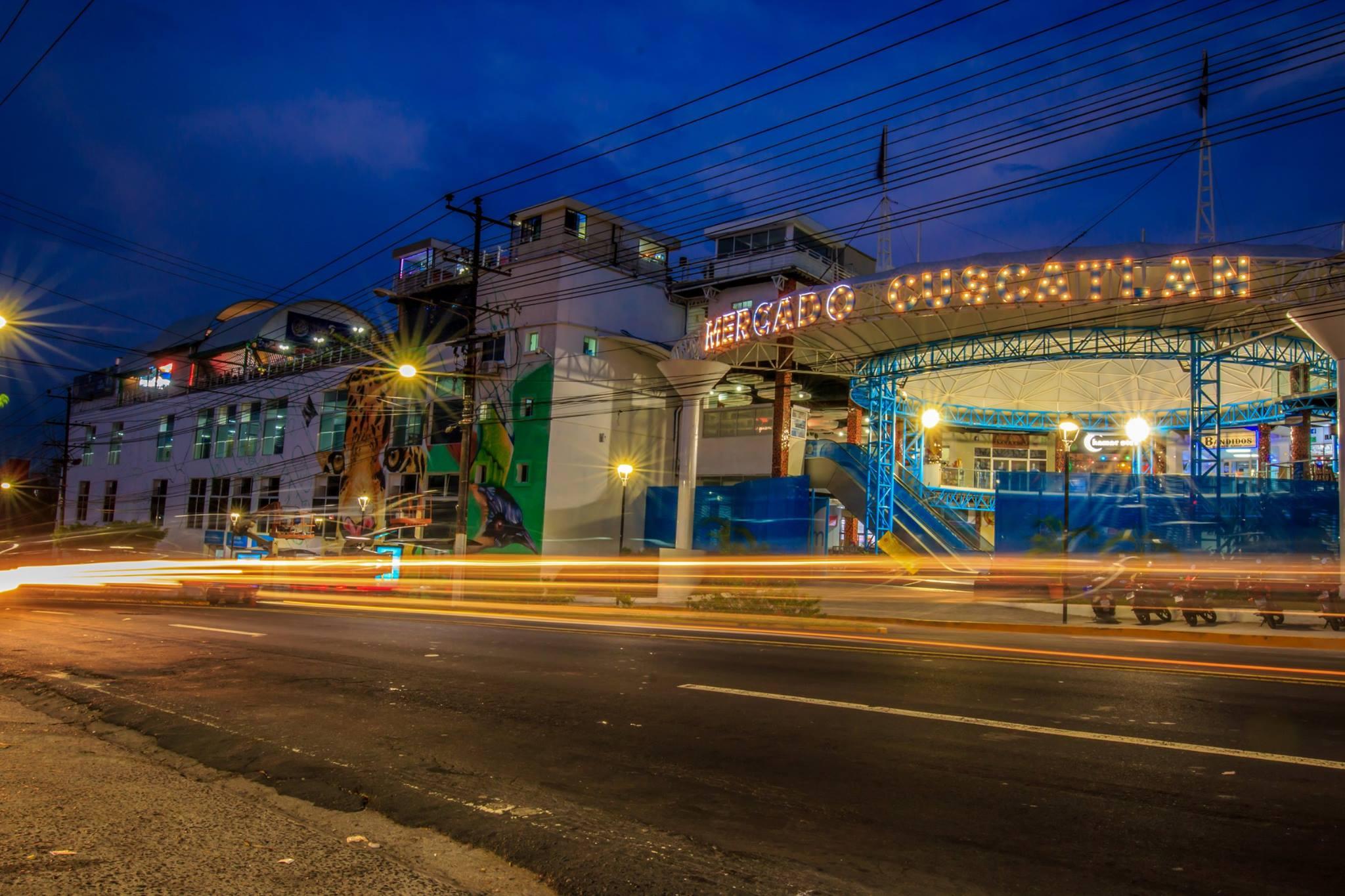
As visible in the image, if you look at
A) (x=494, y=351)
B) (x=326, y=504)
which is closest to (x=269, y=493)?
(x=326, y=504)

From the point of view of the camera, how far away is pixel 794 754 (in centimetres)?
669

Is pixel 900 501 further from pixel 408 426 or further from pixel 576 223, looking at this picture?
pixel 408 426

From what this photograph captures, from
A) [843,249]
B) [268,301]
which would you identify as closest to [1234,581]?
[843,249]

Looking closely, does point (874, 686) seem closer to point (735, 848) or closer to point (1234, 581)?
point (735, 848)

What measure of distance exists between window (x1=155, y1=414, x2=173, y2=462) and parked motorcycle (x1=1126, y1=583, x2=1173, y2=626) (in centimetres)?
6179

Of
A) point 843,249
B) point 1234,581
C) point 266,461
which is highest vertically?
point 843,249

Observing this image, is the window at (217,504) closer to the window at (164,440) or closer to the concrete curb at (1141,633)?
the window at (164,440)

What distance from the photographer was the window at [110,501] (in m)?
66.2

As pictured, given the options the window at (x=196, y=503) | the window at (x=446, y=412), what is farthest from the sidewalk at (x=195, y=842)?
the window at (x=196, y=503)

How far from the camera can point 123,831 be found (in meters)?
5.01

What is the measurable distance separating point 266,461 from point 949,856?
55968mm

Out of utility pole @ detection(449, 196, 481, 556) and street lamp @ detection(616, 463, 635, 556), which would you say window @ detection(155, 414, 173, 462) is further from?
utility pole @ detection(449, 196, 481, 556)

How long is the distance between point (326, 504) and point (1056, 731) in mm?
48306

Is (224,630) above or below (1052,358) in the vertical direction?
below
